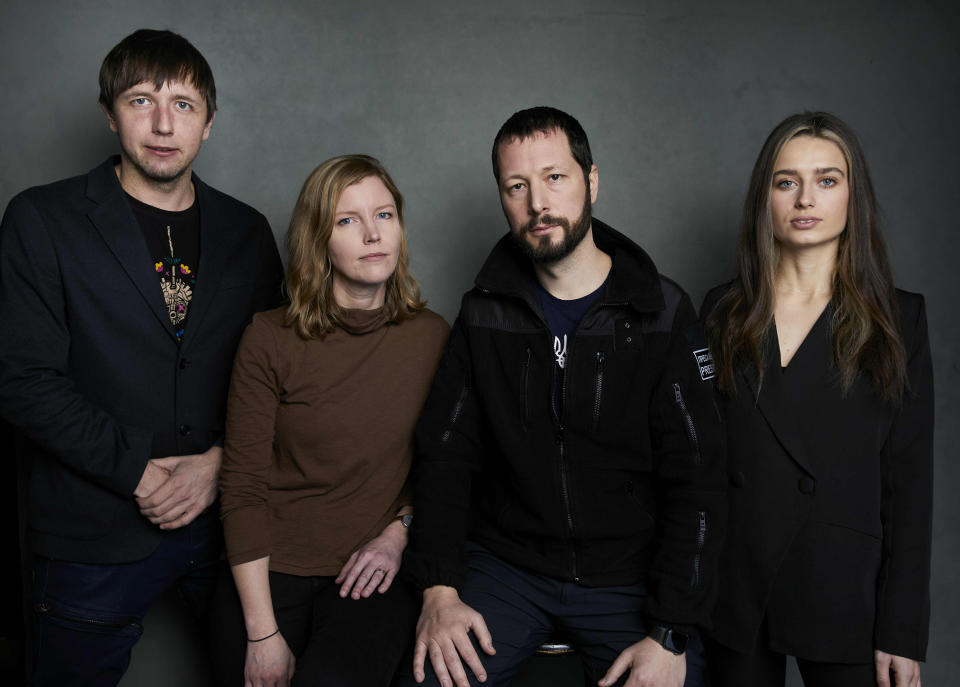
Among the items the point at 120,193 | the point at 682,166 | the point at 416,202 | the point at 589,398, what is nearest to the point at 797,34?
the point at 682,166

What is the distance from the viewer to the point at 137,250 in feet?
7.31

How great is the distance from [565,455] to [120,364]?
51.6 inches

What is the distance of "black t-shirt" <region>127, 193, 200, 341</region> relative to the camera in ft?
7.59

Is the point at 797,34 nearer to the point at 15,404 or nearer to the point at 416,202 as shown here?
the point at 416,202

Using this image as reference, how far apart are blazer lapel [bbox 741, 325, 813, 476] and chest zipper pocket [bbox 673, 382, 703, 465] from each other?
20 cm

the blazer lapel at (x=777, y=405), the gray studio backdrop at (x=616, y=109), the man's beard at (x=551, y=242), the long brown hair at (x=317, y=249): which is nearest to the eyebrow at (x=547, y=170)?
the man's beard at (x=551, y=242)

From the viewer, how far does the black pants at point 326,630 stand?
195 cm

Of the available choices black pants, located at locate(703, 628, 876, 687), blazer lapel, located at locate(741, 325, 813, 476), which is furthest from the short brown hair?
black pants, located at locate(703, 628, 876, 687)

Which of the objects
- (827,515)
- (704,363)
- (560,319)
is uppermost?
(560,319)

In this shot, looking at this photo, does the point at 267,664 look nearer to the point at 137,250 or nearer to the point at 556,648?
the point at 556,648

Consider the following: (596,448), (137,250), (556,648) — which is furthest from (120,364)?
(556,648)

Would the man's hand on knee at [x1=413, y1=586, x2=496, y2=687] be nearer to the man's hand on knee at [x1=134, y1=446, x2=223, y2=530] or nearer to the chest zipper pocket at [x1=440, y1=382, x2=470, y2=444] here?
the chest zipper pocket at [x1=440, y1=382, x2=470, y2=444]

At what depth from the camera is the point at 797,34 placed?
10.1 feet

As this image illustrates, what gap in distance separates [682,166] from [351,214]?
1.50m
